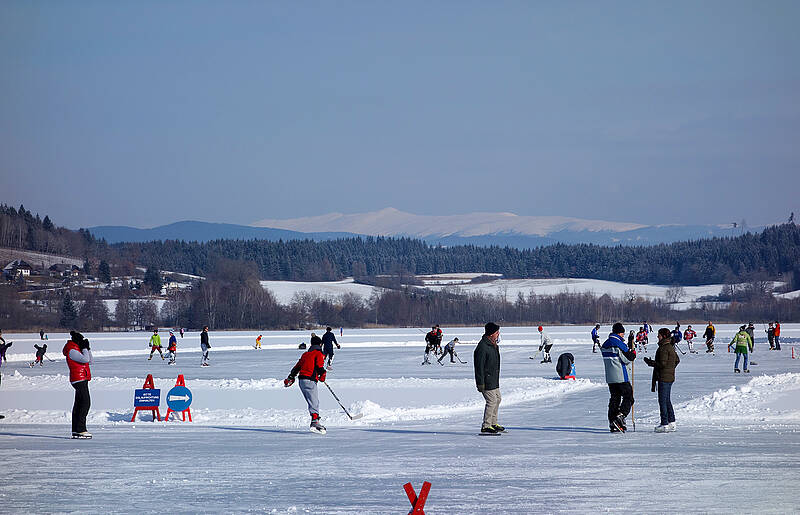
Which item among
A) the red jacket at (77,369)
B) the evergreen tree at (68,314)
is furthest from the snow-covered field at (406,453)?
the evergreen tree at (68,314)

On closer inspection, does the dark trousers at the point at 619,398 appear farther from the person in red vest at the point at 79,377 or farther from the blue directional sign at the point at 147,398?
the blue directional sign at the point at 147,398

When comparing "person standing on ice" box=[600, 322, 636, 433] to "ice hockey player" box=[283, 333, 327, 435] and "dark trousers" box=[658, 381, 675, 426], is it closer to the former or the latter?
"dark trousers" box=[658, 381, 675, 426]

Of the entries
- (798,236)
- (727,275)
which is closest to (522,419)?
(727,275)

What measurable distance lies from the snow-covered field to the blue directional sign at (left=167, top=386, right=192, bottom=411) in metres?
0.54

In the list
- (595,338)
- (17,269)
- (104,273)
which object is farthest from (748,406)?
(104,273)

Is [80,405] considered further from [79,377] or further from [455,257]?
[455,257]

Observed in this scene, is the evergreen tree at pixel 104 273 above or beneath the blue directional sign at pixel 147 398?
above

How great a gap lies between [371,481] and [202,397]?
37.1ft

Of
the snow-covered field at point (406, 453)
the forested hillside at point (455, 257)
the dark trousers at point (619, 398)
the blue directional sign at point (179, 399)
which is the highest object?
the forested hillside at point (455, 257)

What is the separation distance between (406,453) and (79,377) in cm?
518

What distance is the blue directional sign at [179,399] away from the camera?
15617mm

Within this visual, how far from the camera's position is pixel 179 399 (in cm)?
1573

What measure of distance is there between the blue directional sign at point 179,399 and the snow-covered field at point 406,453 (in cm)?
54

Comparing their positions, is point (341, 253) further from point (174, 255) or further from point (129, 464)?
point (129, 464)
